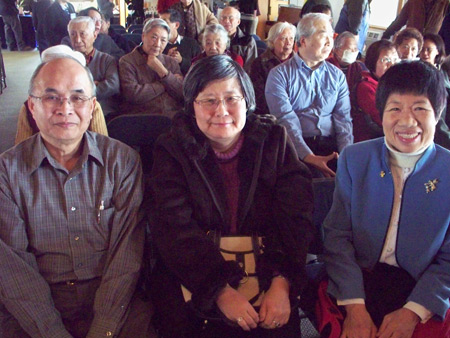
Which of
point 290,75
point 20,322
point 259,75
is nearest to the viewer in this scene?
point 20,322

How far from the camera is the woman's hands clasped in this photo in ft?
4.20

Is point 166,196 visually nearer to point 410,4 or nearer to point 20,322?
point 20,322

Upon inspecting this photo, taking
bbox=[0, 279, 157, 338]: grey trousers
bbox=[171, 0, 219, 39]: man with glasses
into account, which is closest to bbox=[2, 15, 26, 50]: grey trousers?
bbox=[171, 0, 219, 39]: man with glasses

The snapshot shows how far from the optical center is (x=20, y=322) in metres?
1.30

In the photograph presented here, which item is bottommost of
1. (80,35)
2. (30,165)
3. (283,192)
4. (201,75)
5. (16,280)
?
(16,280)

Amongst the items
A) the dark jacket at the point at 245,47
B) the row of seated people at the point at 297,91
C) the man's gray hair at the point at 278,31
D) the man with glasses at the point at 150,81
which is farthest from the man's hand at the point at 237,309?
the dark jacket at the point at 245,47

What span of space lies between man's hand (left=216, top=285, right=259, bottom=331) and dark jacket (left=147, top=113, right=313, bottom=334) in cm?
6

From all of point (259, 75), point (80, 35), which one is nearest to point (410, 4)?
point (259, 75)

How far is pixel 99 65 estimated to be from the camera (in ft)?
10.7

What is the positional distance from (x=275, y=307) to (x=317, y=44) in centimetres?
170

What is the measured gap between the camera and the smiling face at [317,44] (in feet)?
8.00

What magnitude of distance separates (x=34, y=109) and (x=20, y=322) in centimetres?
73

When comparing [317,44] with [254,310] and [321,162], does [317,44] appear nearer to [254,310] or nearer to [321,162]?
[321,162]

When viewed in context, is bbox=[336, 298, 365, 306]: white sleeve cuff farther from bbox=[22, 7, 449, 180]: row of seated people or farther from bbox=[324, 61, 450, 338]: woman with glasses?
bbox=[22, 7, 449, 180]: row of seated people
